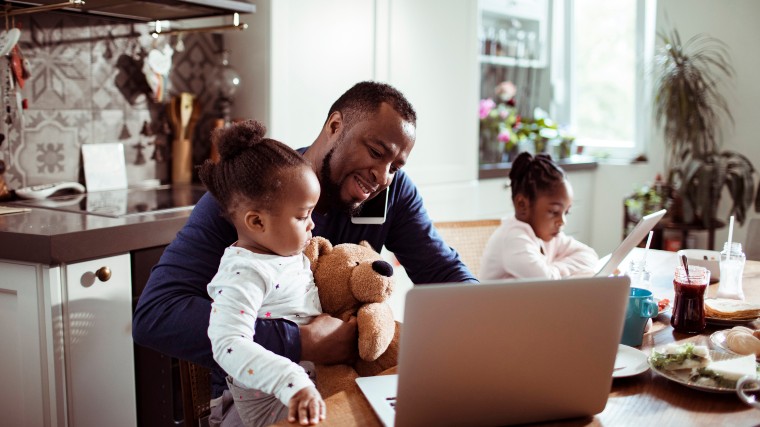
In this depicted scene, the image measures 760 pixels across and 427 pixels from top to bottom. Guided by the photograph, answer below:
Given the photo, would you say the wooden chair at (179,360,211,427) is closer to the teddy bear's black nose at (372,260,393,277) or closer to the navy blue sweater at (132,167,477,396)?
the navy blue sweater at (132,167,477,396)

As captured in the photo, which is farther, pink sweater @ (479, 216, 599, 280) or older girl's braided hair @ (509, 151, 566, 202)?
older girl's braided hair @ (509, 151, 566, 202)

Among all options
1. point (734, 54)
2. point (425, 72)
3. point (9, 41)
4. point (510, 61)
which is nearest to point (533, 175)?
point (425, 72)

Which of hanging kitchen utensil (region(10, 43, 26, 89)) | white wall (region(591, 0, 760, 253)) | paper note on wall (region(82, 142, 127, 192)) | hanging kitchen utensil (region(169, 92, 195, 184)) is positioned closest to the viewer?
hanging kitchen utensil (region(10, 43, 26, 89))

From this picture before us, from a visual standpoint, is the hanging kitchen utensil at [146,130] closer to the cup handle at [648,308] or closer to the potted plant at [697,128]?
the cup handle at [648,308]

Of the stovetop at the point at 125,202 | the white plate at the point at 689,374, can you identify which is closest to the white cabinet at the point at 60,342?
the stovetop at the point at 125,202

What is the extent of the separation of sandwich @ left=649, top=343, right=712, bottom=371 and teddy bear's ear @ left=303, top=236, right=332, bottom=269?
0.61 metres

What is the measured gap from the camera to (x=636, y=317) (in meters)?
1.39

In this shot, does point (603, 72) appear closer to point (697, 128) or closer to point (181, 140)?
Answer: point (697, 128)

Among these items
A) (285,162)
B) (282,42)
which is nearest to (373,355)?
(285,162)

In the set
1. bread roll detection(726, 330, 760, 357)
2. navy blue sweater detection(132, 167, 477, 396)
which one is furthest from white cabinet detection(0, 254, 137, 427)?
bread roll detection(726, 330, 760, 357)

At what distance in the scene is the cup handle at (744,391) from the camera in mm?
1079

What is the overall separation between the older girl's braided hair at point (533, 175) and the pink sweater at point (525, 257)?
0.10 metres

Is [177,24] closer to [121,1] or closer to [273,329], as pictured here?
[121,1]

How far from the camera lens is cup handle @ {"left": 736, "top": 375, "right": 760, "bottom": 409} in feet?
3.54
